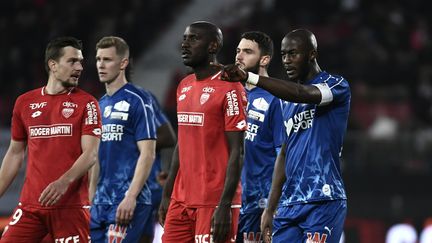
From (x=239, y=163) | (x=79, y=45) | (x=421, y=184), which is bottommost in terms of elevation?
(x=421, y=184)

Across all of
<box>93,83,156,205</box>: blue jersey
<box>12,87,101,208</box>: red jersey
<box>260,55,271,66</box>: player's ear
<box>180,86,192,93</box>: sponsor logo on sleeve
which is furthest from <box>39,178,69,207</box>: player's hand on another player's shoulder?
<box>260,55,271,66</box>: player's ear

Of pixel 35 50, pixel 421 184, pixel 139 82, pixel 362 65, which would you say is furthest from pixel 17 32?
pixel 421 184

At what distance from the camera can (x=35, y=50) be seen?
19344mm

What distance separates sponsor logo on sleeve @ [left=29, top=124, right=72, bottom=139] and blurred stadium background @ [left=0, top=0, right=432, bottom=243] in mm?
5633

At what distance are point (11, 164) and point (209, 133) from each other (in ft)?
5.59

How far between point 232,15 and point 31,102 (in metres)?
14.8

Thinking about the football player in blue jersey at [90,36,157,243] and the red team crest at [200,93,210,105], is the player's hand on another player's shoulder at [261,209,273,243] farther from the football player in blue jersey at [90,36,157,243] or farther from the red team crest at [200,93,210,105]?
the football player in blue jersey at [90,36,157,243]

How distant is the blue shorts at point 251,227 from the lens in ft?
30.1

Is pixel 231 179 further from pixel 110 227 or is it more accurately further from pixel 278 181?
pixel 110 227

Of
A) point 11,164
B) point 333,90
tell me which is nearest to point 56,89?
point 11,164

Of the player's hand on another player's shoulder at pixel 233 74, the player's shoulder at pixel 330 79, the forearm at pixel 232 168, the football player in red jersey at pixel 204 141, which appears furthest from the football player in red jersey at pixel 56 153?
the player's shoulder at pixel 330 79

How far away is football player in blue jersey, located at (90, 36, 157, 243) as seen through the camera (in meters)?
9.57

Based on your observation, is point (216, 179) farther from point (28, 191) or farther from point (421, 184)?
point (421, 184)

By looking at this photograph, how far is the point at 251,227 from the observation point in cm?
919
